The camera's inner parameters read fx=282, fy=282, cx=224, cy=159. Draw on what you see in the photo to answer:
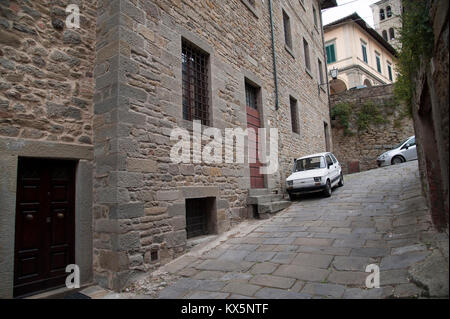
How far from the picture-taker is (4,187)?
137 inches

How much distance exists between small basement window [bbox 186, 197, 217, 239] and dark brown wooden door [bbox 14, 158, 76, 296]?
2.14 m

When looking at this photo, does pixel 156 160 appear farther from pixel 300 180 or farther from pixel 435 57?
pixel 300 180

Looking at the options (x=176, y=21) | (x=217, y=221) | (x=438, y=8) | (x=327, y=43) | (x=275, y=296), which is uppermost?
(x=327, y=43)

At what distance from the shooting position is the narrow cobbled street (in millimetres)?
Result: 3127

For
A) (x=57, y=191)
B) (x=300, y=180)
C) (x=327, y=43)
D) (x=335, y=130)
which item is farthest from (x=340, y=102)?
(x=57, y=191)

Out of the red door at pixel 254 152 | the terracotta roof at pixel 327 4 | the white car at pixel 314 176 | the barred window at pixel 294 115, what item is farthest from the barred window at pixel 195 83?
the terracotta roof at pixel 327 4

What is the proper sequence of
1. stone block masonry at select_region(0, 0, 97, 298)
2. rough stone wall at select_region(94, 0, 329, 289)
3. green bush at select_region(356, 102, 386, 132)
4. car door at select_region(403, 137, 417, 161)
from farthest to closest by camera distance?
green bush at select_region(356, 102, 386, 132)
car door at select_region(403, 137, 417, 161)
rough stone wall at select_region(94, 0, 329, 289)
stone block masonry at select_region(0, 0, 97, 298)

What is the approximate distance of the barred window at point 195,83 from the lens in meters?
5.80

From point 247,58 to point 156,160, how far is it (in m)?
4.65

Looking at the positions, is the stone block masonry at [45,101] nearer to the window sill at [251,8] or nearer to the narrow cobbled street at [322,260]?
the narrow cobbled street at [322,260]

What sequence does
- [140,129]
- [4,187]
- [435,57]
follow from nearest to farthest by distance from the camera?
[435,57], [4,187], [140,129]

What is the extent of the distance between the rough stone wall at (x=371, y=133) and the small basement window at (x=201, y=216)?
12870mm

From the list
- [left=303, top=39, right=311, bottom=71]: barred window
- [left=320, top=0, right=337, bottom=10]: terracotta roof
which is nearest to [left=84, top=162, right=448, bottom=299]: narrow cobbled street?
[left=303, top=39, right=311, bottom=71]: barred window

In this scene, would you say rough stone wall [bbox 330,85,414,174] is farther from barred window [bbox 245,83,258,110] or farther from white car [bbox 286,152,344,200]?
barred window [bbox 245,83,258,110]
